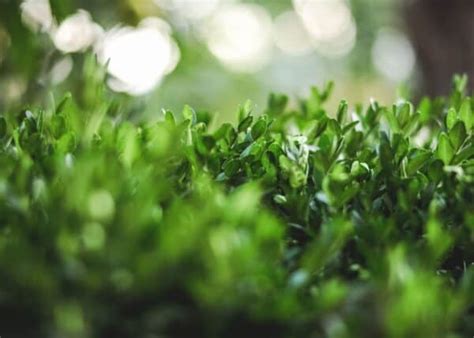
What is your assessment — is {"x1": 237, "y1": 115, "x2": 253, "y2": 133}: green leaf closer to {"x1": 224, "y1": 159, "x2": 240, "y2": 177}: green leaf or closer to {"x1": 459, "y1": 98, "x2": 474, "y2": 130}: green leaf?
{"x1": 224, "y1": 159, "x2": 240, "y2": 177}: green leaf

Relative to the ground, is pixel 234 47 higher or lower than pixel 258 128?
higher

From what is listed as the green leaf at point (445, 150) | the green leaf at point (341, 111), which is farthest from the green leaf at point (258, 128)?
the green leaf at point (445, 150)

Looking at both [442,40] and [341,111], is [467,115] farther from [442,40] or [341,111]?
[442,40]

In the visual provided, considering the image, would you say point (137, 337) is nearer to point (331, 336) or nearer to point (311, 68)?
point (331, 336)

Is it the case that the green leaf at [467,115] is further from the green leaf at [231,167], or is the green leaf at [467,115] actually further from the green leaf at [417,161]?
the green leaf at [231,167]

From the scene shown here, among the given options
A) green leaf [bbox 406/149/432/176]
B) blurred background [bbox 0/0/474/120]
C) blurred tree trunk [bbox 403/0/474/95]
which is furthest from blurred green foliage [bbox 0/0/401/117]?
blurred tree trunk [bbox 403/0/474/95]

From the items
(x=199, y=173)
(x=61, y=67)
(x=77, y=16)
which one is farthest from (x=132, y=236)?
(x=77, y=16)

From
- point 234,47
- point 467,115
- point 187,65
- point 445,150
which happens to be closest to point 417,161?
point 445,150
